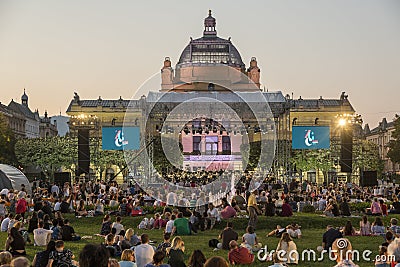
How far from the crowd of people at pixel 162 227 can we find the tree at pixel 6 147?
100 ft

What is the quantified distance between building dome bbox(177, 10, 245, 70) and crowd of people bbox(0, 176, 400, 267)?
7426cm

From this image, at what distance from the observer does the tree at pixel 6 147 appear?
6309cm

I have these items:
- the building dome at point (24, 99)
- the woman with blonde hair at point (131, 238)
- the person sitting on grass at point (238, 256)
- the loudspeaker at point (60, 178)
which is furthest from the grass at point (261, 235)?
the building dome at point (24, 99)

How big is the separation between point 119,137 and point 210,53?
70.5 metres

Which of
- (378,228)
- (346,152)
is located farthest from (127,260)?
(346,152)

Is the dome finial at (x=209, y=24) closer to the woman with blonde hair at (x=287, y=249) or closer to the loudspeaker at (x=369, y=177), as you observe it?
the loudspeaker at (x=369, y=177)

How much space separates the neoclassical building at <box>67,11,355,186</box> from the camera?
66562 mm

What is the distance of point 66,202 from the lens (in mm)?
24594

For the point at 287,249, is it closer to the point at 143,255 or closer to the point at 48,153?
the point at 143,255

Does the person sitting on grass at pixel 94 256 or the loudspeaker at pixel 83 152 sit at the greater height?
the loudspeaker at pixel 83 152

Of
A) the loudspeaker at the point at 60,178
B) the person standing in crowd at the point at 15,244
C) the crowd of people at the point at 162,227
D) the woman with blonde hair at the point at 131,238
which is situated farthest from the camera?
the loudspeaker at the point at 60,178

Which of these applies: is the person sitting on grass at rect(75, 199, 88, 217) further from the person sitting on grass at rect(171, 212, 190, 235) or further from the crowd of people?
the person sitting on grass at rect(171, 212, 190, 235)

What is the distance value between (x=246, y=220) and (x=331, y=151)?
39082 mm

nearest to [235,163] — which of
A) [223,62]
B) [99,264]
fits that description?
[223,62]
